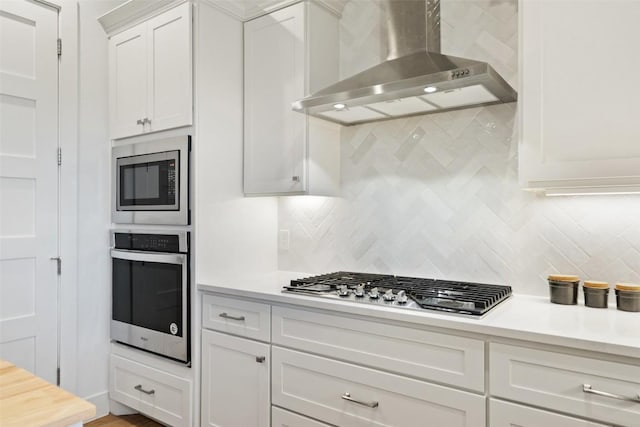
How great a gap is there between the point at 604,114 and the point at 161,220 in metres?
2.17

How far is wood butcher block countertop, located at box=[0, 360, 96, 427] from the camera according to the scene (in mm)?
892

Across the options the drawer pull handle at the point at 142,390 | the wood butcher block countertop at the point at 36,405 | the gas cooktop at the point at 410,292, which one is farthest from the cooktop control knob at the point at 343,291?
the drawer pull handle at the point at 142,390

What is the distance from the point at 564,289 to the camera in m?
1.80

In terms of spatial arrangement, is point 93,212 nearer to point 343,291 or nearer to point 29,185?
point 29,185

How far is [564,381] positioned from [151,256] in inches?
82.7

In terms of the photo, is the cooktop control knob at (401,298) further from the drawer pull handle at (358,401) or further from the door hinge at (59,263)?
the door hinge at (59,263)

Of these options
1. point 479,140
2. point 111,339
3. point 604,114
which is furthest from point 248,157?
point 604,114

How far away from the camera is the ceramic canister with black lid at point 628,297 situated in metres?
1.66

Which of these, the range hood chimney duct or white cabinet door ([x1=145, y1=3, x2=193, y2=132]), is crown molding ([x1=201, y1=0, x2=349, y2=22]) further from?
the range hood chimney duct

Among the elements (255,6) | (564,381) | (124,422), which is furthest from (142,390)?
(255,6)

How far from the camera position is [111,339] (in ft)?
9.23

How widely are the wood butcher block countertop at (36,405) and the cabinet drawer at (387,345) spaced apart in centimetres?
103

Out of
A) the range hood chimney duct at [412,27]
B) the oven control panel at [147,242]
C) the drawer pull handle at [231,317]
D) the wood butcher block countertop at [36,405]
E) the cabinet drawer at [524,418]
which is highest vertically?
the range hood chimney duct at [412,27]

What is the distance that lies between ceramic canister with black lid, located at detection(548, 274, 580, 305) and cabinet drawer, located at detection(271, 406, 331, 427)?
111 cm
